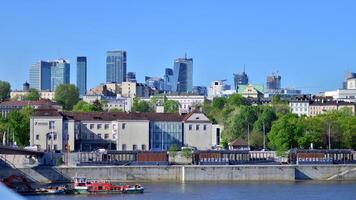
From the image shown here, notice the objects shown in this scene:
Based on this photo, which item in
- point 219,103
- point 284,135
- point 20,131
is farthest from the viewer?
point 219,103

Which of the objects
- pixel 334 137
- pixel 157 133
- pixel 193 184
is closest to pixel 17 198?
pixel 193 184

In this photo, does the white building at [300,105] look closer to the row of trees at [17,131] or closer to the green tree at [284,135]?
the green tree at [284,135]

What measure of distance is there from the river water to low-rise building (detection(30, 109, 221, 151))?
17.5 m

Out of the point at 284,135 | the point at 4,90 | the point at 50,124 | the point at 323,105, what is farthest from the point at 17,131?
the point at 4,90

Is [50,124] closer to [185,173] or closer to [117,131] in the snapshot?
[117,131]

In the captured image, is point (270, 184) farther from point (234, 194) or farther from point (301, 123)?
point (301, 123)

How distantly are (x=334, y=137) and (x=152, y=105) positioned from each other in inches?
2558

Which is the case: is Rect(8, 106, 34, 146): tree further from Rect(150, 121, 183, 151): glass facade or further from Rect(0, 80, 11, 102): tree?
Rect(0, 80, 11, 102): tree

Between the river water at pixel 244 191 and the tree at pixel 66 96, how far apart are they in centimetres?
8479

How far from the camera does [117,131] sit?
6819cm

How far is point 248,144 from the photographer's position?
7169cm

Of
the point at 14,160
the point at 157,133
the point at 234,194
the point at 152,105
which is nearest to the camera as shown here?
the point at 234,194

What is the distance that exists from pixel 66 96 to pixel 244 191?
95.3m

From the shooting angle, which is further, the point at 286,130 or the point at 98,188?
the point at 286,130
